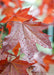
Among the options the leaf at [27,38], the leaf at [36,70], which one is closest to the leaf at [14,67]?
the leaf at [27,38]

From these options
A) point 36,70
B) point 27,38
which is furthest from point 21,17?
point 36,70

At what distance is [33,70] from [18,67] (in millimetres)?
148

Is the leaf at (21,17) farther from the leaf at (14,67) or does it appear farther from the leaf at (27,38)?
the leaf at (14,67)

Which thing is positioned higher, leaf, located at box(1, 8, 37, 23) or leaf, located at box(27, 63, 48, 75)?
leaf, located at box(1, 8, 37, 23)

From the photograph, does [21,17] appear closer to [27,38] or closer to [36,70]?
[27,38]

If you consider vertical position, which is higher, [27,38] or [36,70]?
[27,38]

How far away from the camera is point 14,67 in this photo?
0.40 meters

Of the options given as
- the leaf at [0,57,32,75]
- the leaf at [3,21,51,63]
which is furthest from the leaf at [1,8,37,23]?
the leaf at [0,57,32,75]

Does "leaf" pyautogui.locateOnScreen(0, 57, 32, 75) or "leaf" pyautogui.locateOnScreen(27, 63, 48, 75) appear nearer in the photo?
"leaf" pyautogui.locateOnScreen(0, 57, 32, 75)

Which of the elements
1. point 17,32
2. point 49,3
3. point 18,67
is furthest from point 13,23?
point 49,3

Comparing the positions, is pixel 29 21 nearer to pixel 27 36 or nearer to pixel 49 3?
pixel 27 36

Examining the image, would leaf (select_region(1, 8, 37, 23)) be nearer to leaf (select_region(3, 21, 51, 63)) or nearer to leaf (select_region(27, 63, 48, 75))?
leaf (select_region(3, 21, 51, 63))

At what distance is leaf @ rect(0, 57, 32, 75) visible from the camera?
1.27ft

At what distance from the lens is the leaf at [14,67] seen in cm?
39
